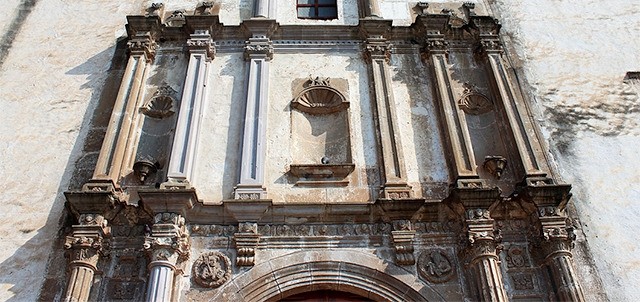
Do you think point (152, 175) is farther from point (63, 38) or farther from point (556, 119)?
point (556, 119)

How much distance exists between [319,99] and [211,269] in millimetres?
3549

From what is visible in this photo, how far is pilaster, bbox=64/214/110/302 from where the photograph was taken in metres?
7.76

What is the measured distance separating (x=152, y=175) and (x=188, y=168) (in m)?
0.69

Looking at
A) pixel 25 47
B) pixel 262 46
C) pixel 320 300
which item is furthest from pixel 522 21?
pixel 25 47

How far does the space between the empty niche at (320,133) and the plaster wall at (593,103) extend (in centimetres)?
335

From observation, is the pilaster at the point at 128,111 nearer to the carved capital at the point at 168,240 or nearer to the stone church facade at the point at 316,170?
the stone church facade at the point at 316,170

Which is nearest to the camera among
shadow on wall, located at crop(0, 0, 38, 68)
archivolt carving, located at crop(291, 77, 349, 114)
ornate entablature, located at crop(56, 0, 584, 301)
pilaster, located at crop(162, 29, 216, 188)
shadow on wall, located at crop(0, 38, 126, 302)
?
ornate entablature, located at crop(56, 0, 584, 301)

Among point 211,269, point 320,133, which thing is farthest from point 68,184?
Answer: point 320,133

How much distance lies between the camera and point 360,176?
9156 mm

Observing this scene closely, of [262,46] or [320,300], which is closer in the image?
[320,300]

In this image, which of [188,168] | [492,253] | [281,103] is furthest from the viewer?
[281,103]

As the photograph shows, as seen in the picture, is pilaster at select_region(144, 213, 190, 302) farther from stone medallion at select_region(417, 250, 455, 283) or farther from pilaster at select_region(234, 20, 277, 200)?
stone medallion at select_region(417, 250, 455, 283)

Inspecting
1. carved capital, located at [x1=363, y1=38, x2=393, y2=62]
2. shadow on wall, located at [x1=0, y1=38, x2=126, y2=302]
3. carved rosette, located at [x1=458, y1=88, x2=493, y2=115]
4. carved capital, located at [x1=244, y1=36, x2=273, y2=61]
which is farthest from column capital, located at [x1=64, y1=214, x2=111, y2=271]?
carved rosette, located at [x1=458, y1=88, x2=493, y2=115]

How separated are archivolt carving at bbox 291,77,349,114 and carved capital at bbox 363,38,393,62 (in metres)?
0.87
